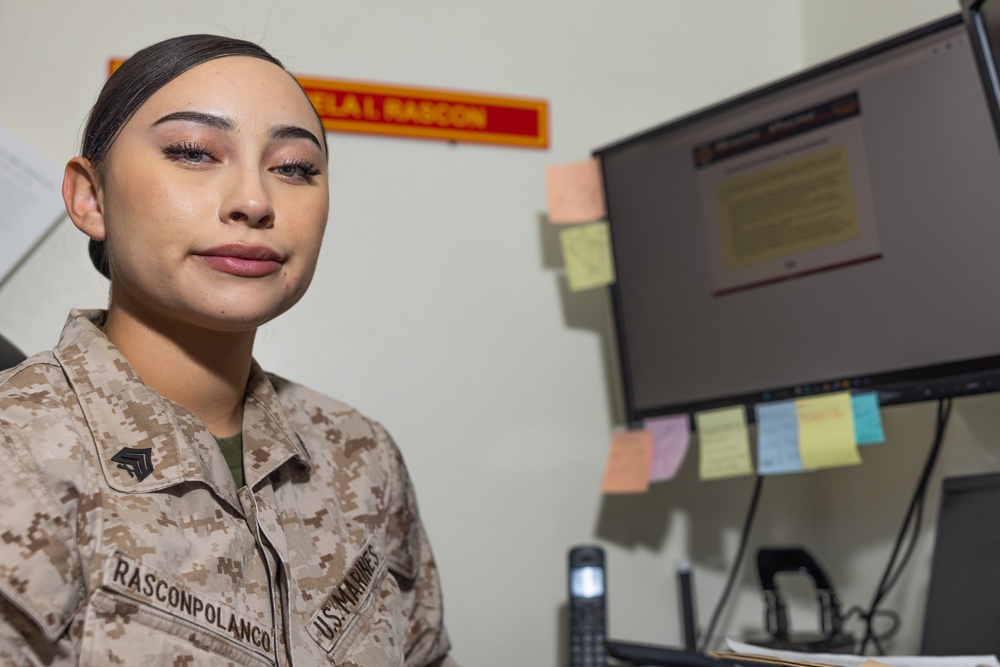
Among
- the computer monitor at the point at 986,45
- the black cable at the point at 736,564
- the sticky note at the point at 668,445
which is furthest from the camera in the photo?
the black cable at the point at 736,564

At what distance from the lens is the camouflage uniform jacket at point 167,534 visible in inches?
27.0

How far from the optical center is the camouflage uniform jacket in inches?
27.0

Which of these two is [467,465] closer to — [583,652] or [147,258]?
[583,652]

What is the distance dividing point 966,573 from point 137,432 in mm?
890

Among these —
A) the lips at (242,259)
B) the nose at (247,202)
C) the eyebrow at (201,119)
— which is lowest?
the lips at (242,259)

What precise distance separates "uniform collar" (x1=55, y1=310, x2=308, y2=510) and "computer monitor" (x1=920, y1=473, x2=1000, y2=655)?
2.45 feet

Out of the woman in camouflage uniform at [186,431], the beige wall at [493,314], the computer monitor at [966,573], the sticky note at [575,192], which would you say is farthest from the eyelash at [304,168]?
the computer monitor at [966,573]

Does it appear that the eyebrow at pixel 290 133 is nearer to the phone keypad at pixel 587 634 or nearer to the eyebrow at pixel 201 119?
the eyebrow at pixel 201 119

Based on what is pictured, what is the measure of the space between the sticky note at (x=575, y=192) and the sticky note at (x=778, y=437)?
0.40 meters

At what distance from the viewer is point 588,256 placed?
4.83ft

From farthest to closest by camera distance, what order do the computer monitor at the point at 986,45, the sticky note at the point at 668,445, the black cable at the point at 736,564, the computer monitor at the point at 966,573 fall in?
the black cable at the point at 736,564 → the sticky note at the point at 668,445 → the computer monitor at the point at 966,573 → the computer monitor at the point at 986,45

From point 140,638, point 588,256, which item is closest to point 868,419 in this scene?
point 588,256

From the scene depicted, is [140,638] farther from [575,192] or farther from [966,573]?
[575,192]

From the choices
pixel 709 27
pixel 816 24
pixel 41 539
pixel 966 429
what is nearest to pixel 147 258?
pixel 41 539
